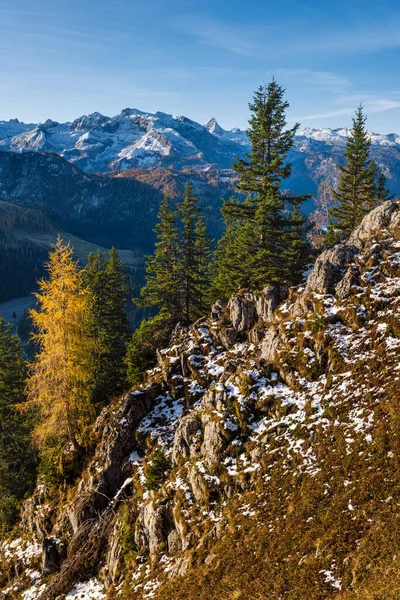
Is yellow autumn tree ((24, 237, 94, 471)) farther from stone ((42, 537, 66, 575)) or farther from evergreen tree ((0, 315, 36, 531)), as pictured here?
evergreen tree ((0, 315, 36, 531))

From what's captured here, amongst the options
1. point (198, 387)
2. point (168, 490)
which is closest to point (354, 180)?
point (198, 387)

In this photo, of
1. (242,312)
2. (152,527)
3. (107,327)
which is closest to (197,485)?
(152,527)

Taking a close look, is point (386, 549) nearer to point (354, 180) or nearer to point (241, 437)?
point (241, 437)

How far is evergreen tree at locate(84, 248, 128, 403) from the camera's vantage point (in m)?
30.0

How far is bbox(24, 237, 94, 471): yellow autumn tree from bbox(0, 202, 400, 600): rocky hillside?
10.1ft

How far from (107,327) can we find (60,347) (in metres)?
17.0

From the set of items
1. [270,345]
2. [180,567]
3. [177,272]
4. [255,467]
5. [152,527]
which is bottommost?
[152,527]

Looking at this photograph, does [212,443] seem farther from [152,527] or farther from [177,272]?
[177,272]

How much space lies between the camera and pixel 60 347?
22.1 meters

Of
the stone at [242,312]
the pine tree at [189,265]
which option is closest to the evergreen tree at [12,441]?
the pine tree at [189,265]

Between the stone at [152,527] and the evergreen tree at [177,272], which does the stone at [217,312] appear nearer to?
the evergreen tree at [177,272]

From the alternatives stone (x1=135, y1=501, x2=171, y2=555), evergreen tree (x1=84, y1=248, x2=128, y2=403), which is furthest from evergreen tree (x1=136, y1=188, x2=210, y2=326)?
stone (x1=135, y1=501, x2=171, y2=555)

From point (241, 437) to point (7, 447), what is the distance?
24.2 m

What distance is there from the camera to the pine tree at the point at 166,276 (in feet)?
116
